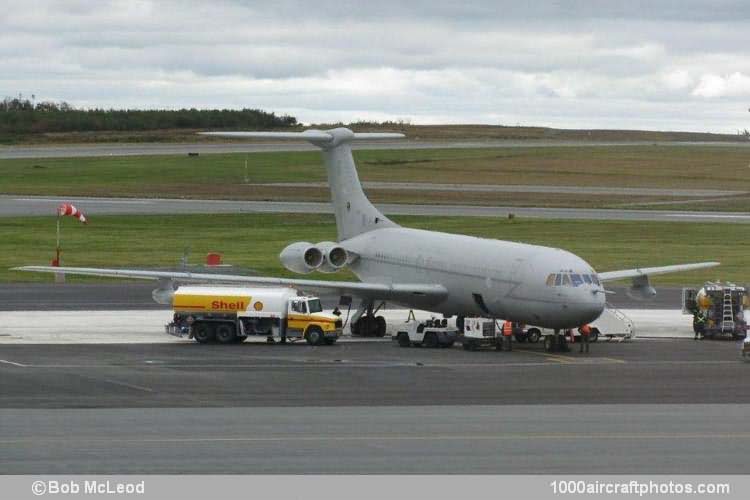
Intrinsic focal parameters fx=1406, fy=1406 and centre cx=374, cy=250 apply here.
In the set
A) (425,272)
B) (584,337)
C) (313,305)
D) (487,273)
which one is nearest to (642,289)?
(584,337)

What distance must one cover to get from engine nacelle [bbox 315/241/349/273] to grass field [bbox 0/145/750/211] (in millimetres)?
69718

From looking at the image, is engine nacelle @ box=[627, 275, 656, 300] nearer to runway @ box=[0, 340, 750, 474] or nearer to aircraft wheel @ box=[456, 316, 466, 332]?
runway @ box=[0, 340, 750, 474]

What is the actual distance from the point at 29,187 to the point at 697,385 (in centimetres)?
10849

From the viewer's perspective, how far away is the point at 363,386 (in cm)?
3859

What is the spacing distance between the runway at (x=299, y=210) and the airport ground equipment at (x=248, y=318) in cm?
6121

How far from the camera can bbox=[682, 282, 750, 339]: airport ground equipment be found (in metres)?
54.8

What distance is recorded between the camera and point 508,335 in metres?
50.6

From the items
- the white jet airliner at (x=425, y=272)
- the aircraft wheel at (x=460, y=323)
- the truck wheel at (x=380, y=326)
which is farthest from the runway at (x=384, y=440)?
the truck wheel at (x=380, y=326)

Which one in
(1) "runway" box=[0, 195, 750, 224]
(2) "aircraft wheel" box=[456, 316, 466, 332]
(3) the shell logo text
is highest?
(1) "runway" box=[0, 195, 750, 224]

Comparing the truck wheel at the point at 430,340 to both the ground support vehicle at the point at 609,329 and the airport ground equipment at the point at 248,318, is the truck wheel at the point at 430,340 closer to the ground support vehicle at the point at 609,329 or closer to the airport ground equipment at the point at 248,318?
the airport ground equipment at the point at 248,318

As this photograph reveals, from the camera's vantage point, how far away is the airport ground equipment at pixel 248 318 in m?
51.2

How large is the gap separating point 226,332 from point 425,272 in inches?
319

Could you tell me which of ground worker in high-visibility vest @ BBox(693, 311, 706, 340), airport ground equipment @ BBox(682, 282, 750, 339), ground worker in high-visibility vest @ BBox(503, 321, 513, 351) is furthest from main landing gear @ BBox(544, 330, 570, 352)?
airport ground equipment @ BBox(682, 282, 750, 339)
